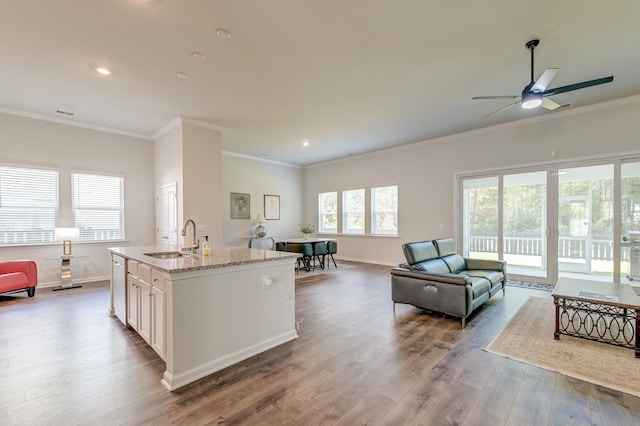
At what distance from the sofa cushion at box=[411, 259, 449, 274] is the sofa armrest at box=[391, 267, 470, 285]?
89 millimetres

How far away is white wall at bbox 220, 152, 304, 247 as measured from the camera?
7934 millimetres

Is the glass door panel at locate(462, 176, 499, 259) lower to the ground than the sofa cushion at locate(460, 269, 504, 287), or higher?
higher

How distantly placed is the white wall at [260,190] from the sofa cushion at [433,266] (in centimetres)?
561

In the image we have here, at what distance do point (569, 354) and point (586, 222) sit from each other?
3.41 meters

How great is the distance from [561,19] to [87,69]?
5.27 m

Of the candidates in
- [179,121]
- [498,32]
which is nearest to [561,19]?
[498,32]

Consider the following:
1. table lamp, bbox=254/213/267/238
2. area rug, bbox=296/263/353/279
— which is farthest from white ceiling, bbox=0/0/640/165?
table lamp, bbox=254/213/267/238

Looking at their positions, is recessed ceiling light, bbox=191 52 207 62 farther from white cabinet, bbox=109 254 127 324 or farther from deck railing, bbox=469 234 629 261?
deck railing, bbox=469 234 629 261

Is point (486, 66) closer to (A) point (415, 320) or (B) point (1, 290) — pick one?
(A) point (415, 320)

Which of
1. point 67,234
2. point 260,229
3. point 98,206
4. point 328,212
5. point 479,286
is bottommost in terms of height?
point 479,286

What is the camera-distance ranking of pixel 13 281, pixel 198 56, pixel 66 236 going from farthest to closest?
pixel 66 236 → pixel 13 281 → pixel 198 56

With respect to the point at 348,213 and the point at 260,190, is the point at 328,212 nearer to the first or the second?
the point at 348,213

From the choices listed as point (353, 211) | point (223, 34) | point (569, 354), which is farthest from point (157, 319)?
point (353, 211)

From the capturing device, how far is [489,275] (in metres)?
4.22
